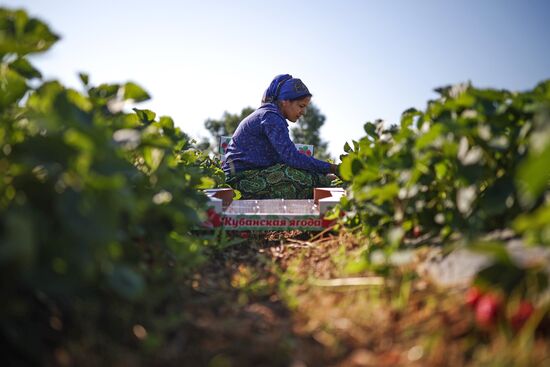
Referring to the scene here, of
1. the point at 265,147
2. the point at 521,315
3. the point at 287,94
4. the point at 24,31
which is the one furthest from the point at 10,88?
the point at 287,94

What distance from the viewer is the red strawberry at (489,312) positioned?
3.58 ft

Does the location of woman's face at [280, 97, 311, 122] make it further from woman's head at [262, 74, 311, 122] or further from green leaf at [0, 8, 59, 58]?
green leaf at [0, 8, 59, 58]

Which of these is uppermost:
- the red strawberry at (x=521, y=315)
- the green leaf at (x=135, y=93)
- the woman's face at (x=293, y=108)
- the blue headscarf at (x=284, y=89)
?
the blue headscarf at (x=284, y=89)

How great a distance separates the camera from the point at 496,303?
1.09m

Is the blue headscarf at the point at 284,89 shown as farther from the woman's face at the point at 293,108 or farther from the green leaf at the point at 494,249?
the green leaf at the point at 494,249

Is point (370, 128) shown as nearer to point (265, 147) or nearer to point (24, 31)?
point (24, 31)

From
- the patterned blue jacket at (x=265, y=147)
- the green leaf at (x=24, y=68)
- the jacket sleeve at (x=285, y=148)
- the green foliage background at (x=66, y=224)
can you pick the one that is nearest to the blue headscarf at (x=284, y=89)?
the patterned blue jacket at (x=265, y=147)

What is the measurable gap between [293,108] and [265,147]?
1.88 feet

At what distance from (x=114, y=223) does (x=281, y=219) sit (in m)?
1.68

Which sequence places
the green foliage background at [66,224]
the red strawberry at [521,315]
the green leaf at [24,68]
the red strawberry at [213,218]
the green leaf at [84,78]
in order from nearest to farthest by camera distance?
1. the green foliage background at [66,224]
2. the red strawberry at [521,315]
3. the green leaf at [24,68]
4. the green leaf at [84,78]
5. the red strawberry at [213,218]

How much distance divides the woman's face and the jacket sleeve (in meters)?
0.39

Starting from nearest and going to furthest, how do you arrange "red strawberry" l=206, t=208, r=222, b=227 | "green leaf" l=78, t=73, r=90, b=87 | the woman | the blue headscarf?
"green leaf" l=78, t=73, r=90, b=87 → "red strawberry" l=206, t=208, r=222, b=227 → the woman → the blue headscarf

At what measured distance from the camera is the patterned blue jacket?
411 cm

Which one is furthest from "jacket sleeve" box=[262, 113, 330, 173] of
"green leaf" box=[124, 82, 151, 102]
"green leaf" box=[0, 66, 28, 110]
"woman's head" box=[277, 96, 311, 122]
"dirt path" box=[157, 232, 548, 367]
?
"green leaf" box=[0, 66, 28, 110]
